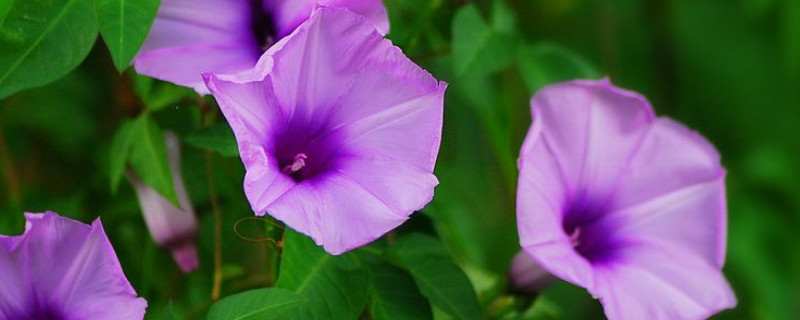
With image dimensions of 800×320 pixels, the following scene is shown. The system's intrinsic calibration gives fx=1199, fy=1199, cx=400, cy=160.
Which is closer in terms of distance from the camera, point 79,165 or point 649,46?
point 79,165

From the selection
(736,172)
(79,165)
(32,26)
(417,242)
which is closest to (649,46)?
(736,172)

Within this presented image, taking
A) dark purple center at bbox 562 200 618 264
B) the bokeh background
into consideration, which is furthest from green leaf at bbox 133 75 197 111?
dark purple center at bbox 562 200 618 264

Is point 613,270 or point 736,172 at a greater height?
point 613,270

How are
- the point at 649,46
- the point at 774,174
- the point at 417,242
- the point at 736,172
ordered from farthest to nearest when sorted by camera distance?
the point at 649,46
the point at 736,172
the point at 774,174
the point at 417,242

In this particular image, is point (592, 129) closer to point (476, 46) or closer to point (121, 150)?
point (476, 46)

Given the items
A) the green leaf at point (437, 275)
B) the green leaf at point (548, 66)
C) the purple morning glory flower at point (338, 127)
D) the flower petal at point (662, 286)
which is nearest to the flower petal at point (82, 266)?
the purple morning glory flower at point (338, 127)

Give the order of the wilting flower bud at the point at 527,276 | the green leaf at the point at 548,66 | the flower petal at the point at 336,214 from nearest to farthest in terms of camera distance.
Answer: the flower petal at the point at 336,214, the wilting flower bud at the point at 527,276, the green leaf at the point at 548,66

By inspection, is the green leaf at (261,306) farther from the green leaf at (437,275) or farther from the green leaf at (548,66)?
the green leaf at (548,66)

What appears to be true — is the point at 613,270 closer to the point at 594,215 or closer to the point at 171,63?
the point at 594,215
